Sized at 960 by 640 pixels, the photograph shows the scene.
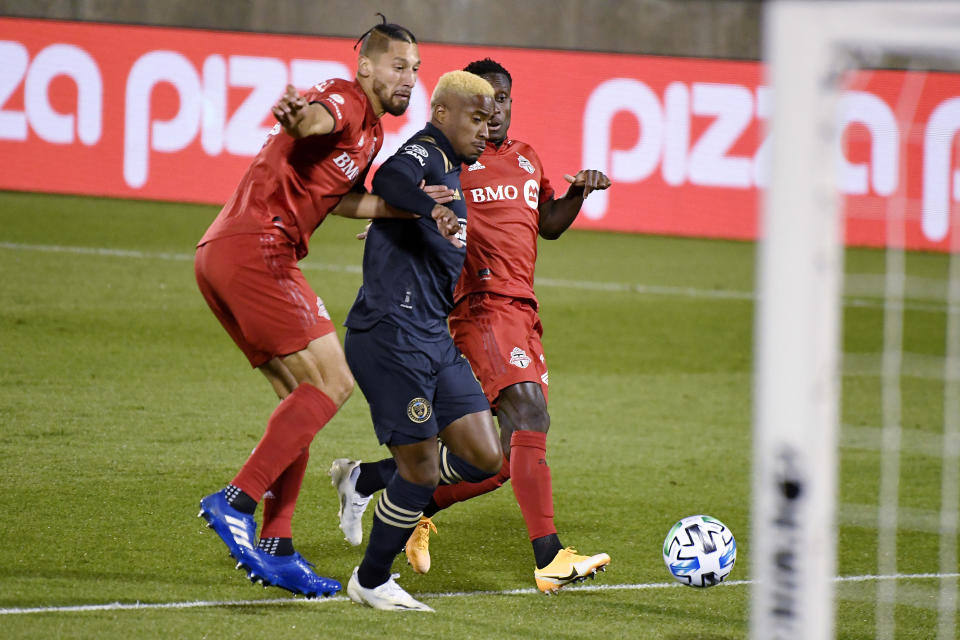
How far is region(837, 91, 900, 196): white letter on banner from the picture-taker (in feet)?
49.0

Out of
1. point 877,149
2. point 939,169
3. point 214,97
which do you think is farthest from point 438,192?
point 214,97

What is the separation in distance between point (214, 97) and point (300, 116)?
12.4 metres

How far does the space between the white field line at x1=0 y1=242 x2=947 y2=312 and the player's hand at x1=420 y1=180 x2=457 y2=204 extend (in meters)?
8.01

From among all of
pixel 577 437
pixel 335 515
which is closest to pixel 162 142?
pixel 577 437

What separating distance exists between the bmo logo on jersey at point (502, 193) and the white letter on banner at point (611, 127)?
33.1ft

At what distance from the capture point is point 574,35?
18.9 meters

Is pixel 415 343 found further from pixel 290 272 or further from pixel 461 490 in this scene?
pixel 461 490

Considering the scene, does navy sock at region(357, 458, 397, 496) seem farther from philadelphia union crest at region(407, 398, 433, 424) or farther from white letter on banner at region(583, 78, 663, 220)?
white letter on banner at region(583, 78, 663, 220)

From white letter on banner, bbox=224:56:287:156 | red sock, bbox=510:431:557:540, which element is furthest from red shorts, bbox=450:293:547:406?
white letter on banner, bbox=224:56:287:156

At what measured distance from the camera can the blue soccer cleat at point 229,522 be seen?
4410mm

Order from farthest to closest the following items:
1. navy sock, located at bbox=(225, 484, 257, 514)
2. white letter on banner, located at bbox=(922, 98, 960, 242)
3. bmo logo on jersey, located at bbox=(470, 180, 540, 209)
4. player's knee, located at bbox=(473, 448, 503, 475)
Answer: white letter on banner, located at bbox=(922, 98, 960, 242) → bmo logo on jersey, located at bbox=(470, 180, 540, 209) → player's knee, located at bbox=(473, 448, 503, 475) → navy sock, located at bbox=(225, 484, 257, 514)

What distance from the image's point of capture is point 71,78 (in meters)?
16.3

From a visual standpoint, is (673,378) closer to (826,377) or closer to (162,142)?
(826,377)

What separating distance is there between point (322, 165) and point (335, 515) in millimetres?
1855
